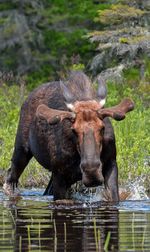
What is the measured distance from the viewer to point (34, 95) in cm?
1636

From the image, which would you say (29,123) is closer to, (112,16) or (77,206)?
(77,206)

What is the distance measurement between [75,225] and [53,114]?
273cm

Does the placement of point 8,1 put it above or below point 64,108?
below

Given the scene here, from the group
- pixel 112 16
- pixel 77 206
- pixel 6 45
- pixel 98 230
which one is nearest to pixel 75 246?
pixel 98 230

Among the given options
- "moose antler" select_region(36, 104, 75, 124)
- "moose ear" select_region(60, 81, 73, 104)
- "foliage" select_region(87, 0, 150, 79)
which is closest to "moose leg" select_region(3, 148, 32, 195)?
"moose antler" select_region(36, 104, 75, 124)

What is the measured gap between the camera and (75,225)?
11.8m

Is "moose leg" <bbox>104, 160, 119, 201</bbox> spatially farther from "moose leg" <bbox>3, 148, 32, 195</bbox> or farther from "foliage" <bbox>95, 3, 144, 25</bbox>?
"foliage" <bbox>95, 3, 144, 25</bbox>

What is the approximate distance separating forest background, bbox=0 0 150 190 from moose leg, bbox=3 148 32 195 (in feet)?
2.57

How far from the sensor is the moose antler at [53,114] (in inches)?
551

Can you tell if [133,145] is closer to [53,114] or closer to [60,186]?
[60,186]

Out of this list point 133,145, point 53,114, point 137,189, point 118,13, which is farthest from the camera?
point 118,13

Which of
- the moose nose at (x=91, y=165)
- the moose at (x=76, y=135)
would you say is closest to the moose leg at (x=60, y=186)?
the moose at (x=76, y=135)

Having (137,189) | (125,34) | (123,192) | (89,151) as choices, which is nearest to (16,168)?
(137,189)

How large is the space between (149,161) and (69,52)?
28.4 m
